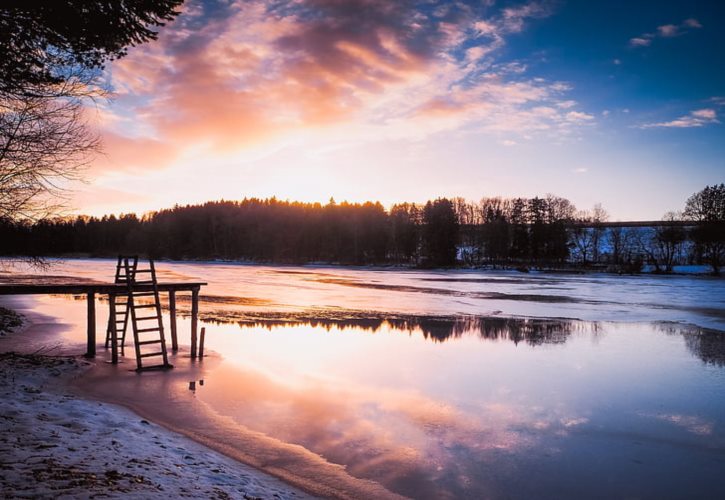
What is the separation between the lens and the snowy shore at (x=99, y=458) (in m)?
4.82

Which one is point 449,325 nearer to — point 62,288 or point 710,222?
point 62,288

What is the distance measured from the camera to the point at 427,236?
9312cm

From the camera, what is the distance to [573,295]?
129ft

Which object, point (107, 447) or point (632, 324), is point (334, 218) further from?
point (107, 447)

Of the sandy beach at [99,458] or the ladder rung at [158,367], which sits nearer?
the sandy beach at [99,458]

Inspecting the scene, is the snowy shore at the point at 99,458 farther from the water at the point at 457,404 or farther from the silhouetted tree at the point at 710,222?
the silhouetted tree at the point at 710,222

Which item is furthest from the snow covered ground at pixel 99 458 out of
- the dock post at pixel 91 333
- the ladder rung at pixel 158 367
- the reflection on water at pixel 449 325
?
the reflection on water at pixel 449 325

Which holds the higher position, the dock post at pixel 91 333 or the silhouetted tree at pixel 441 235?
the silhouetted tree at pixel 441 235

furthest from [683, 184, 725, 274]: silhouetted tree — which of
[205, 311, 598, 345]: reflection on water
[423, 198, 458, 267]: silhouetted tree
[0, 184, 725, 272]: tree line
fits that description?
[205, 311, 598, 345]: reflection on water

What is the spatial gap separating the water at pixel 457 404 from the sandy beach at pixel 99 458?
811 mm

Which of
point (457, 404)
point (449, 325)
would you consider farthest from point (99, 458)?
point (449, 325)

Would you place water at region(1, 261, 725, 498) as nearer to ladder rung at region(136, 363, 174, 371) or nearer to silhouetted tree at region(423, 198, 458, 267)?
ladder rung at region(136, 363, 174, 371)

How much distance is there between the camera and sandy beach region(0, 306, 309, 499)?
4.82m

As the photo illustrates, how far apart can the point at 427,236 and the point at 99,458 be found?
89.0 meters
